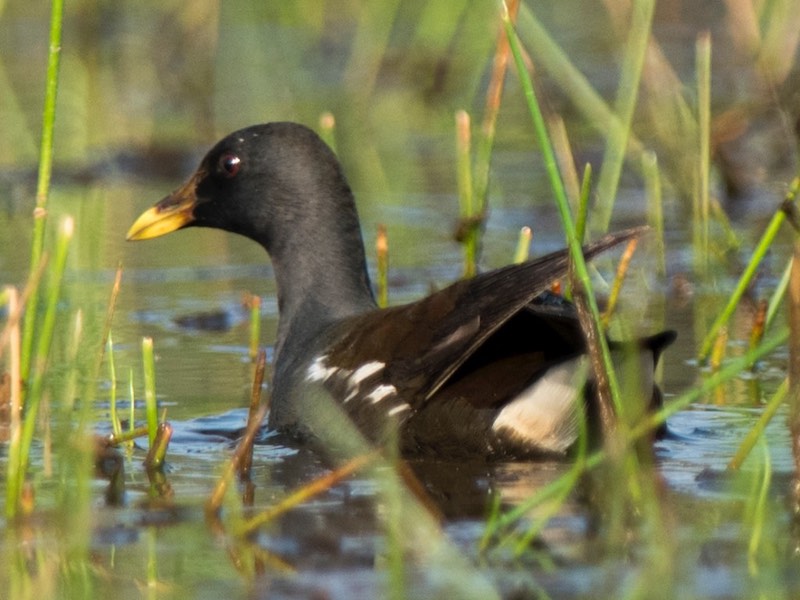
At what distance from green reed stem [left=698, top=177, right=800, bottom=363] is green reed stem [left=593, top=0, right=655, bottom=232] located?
1.44 feet

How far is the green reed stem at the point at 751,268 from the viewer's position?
3889mm

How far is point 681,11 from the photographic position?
1222 centimetres

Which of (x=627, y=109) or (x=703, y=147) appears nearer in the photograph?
(x=627, y=109)

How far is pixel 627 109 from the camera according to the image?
449 cm

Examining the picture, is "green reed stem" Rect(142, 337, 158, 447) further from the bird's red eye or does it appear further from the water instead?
the bird's red eye

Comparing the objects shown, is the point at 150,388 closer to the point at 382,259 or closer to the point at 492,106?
the point at 382,259

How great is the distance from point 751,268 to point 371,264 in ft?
8.99

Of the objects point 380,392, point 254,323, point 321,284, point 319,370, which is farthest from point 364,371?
point 254,323

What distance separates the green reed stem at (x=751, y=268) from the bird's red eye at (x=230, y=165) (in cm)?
144

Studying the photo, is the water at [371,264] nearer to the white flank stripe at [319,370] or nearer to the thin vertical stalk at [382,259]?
the white flank stripe at [319,370]

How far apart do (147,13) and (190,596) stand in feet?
36.1

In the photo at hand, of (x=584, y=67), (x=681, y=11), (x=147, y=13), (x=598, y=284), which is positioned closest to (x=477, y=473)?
(x=598, y=284)

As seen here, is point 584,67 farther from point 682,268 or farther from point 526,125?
point 682,268

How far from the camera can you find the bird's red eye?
4.94 m
